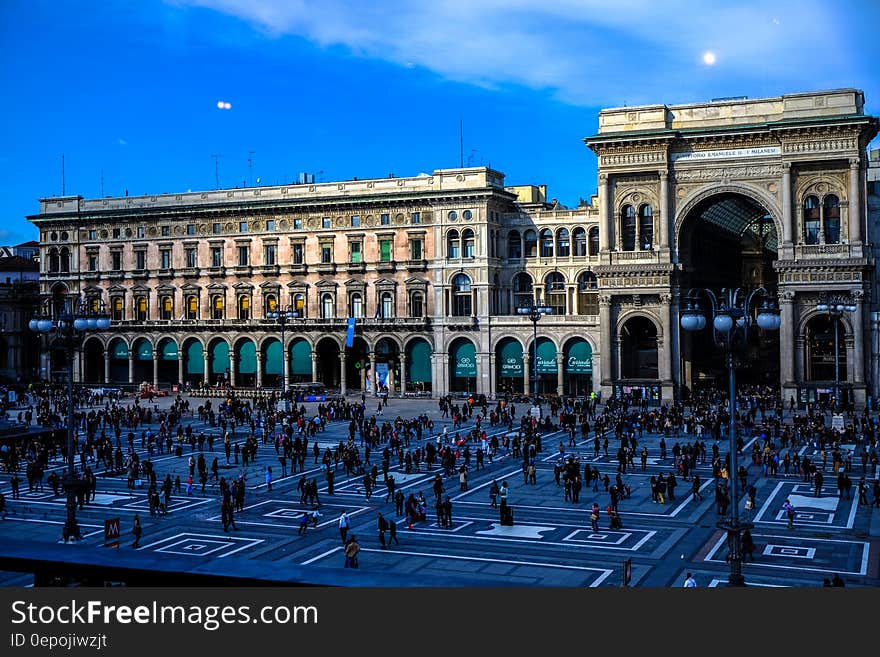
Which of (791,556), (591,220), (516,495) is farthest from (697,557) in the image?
(591,220)

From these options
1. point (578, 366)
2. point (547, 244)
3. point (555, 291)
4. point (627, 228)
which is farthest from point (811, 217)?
point (547, 244)

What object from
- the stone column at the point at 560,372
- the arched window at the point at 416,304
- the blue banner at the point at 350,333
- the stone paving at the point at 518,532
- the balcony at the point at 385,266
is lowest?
the stone paving at the point at 518,532

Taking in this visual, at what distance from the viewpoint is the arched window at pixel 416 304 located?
82688 mm

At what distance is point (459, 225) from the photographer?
80812 mm

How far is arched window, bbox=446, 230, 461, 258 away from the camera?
81312 mm

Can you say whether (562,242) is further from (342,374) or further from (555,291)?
(342,374)

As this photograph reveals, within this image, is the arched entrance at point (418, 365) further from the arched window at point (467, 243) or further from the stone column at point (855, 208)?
the stone column at point (855, 208)

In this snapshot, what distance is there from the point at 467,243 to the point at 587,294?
10.5m

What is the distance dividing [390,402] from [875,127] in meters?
39.3

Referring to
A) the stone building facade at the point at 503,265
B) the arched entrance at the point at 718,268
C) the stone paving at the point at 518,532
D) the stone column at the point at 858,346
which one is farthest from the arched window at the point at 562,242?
the stone paving at the point at 518,532

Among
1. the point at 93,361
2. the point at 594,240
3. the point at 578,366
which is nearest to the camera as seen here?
the point at 578,366

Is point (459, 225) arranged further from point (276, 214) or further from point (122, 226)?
point (122, 226)

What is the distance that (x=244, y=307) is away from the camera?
90000 mm

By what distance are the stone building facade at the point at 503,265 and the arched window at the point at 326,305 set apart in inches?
5.0
